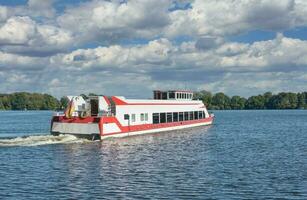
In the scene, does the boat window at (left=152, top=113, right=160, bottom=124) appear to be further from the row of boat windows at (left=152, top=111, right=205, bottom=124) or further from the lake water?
the lake water

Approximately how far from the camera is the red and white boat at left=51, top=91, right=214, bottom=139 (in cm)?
6309

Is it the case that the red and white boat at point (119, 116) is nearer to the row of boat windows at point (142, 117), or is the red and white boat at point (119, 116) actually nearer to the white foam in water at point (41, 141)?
the row of boat windows at point (142, 117)

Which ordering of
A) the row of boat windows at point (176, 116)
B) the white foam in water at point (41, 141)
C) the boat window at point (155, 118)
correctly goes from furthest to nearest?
1. the row of boat windows at point (176, 116)
2. the boat window at point (155, 118)
3. the white foam in water at point (41, 141)

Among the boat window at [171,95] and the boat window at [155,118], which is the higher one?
the boat window at [171,95]

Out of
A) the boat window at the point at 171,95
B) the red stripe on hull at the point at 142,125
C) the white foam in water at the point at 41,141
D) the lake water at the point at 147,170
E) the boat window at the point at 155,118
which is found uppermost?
the boat window at the point at 171,95

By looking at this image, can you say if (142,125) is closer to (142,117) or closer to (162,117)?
(142,117)

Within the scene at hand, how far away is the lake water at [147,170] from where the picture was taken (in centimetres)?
3097

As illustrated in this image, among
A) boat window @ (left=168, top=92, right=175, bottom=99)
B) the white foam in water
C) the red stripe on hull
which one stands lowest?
the white foam in water

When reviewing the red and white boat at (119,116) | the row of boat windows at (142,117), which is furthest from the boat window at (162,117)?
the row of boat windows at (142,117)

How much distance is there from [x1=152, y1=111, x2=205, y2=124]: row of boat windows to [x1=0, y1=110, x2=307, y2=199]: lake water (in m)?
21.8

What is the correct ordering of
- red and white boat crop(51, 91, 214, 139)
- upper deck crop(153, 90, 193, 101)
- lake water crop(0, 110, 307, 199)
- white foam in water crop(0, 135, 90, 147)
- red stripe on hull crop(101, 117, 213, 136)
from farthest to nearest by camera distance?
upper deck crop(153, 90, 193, 101) → red stripe on hull crop(101, 117, 213, 136) → red and white boat crop(51, 91, 214, 139) → white foam in water crop(0, 135, 90, 147) → lake water crop(0, 110, 307, 199)

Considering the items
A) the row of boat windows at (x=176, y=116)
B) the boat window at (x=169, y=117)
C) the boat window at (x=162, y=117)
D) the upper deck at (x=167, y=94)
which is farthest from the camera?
the upper deck at (x=167, y=94)

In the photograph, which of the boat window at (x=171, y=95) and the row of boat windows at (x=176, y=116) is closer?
the row of boat windows at (x=176, y=116)

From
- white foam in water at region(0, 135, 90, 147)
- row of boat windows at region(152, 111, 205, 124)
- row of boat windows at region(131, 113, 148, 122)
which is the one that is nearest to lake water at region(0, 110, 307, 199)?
white foam in water at region(0, 135, 90, 147)
